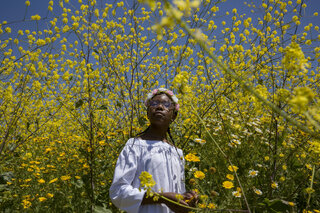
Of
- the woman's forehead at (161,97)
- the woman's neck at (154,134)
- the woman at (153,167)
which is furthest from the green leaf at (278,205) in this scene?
the woman's forehead at (161,97)

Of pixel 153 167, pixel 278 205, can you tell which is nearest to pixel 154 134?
pixel 153 167

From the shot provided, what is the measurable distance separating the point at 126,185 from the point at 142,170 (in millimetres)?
184

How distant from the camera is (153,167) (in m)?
1.63

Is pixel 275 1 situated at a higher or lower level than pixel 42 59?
higher

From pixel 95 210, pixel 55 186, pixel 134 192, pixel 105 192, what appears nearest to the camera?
pixel 134 192

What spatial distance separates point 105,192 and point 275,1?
2.66 meters

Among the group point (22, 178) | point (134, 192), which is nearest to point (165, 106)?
point (134, 192)

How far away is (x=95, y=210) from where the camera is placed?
80.6 inches

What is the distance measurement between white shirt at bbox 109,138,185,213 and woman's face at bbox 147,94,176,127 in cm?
16

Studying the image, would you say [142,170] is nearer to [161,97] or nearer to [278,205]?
[161,97]

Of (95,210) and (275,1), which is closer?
(95,210)

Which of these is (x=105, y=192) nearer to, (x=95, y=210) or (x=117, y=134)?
(x=95, y=210)

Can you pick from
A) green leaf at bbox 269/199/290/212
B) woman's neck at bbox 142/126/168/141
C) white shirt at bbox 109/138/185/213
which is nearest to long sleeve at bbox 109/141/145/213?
white shirt at bbox 109/138/185/213

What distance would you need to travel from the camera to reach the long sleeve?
140cm
